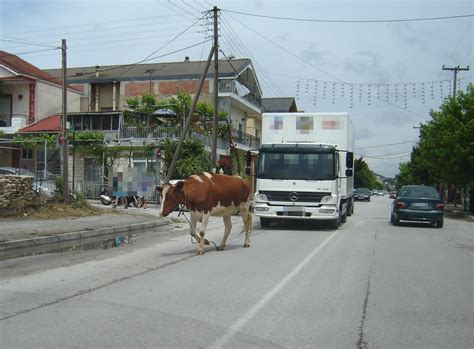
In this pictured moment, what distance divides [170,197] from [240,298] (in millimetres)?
4976

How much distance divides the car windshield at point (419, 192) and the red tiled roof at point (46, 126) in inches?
904

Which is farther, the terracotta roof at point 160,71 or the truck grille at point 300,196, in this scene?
the terracotta roof at point 160,71

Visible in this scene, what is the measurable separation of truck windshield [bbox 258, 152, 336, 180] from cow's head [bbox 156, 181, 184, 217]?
5.94 meters

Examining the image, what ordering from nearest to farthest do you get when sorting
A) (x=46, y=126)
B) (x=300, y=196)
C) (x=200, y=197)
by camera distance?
(x=200, y=197), (x=300, y=196), (x=46, y=126)

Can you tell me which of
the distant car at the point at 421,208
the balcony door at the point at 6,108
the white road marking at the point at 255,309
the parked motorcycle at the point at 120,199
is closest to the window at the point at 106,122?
the parked motorcycle at the point at 120,199

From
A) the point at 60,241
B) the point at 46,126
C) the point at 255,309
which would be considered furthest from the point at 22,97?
the point at 255,309

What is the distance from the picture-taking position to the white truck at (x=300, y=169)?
17.2m

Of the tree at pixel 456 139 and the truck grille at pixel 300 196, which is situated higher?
the tree at pixel 456 139

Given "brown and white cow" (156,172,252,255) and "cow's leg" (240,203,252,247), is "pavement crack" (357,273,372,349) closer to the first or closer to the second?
"brown and white cow" (156,172,252,255)

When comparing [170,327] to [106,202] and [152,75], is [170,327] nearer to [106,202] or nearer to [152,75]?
[106,202]

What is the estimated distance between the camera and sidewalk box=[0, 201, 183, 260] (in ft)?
42.2

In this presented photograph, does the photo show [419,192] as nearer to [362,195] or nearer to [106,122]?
[106,122]

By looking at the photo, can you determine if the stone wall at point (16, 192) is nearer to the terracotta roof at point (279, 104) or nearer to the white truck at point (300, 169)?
the white truck at point (300, 169)

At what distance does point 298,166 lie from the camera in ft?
57.5
